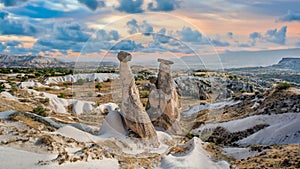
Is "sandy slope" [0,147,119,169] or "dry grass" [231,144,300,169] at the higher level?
"sandy slope" [0,147,119,169]

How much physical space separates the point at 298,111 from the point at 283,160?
10264 mm

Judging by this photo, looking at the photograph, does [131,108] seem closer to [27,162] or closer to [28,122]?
[28,122]

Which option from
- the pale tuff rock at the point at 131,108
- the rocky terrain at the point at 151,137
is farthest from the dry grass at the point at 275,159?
the pale tuff rock at the point at 131,108

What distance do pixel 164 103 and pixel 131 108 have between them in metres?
4.13

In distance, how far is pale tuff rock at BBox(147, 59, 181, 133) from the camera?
70.8 feet

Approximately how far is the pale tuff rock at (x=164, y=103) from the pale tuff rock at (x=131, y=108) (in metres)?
3.58

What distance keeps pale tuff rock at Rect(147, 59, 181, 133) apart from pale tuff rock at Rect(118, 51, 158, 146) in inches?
141

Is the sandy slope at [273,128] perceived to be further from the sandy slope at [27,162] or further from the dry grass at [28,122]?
the dry grass at [28,122]

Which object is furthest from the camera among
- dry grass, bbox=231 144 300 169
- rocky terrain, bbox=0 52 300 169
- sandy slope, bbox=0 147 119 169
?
dry grass, bbox=231 144 300 169

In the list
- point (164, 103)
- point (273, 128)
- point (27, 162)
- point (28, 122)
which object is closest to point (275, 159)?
point (273, 128)

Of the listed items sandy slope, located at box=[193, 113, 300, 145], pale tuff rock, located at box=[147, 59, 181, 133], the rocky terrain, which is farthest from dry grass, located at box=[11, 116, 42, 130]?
sandy slope, located at box=[193, 113, 300, 145]

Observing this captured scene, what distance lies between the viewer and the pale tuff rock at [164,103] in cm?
2158

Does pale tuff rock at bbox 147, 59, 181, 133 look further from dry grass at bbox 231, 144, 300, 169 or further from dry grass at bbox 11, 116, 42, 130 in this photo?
dry grass at bbox 11, 116, 42, 130

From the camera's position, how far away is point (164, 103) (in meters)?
21.6
